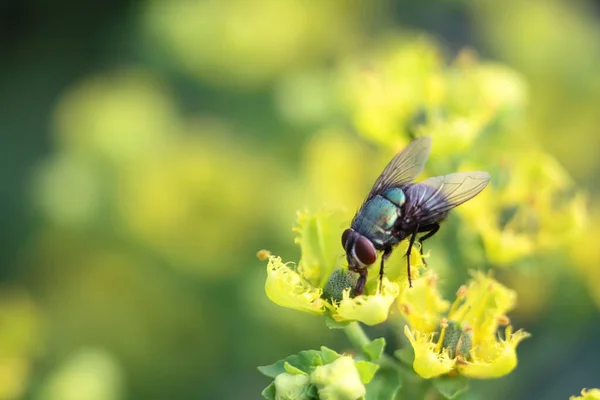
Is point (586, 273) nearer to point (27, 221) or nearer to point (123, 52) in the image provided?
point (27, 221)

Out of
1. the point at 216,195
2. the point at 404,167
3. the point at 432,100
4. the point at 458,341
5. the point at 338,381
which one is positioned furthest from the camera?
the point at 216,195

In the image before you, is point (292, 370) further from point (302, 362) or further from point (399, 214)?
point (399, 214)

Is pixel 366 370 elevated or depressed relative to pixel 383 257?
depressed

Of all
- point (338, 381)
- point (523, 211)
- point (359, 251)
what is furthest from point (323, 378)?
point (523, 211)

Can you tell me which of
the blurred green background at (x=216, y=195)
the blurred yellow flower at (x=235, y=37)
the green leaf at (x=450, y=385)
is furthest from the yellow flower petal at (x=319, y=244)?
the blurred yellow flower at (x=235, y=37)

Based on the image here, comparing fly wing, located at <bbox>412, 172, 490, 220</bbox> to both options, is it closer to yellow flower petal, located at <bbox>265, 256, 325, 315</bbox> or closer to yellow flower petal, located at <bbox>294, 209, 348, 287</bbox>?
yellow flower petal, located at <bbox>294, 209, 348, 287</bbox>

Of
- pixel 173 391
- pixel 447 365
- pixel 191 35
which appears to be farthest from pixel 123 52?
pixel 447 365
